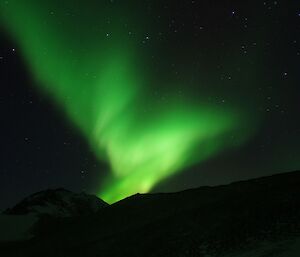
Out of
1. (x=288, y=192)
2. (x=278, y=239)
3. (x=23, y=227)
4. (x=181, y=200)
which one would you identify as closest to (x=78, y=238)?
(x=181, y=200)

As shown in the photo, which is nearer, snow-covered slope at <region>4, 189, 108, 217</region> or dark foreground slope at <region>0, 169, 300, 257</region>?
dark foreground slope at <region>0, 169, 300, 257</region>

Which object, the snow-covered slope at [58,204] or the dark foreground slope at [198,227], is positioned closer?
the dark foreground slope at [198,227]

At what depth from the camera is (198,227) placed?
2852 centimetres

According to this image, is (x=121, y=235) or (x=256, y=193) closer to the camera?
(x=256, y=193)

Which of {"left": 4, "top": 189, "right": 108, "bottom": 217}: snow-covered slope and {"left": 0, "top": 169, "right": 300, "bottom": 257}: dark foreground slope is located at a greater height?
{"left": 4, "top": 189, "right": 108, "bottom": 217}: snow-covered slope

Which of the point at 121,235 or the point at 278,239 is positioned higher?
the point at 121,235

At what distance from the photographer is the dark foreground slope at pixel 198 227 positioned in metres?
22.1

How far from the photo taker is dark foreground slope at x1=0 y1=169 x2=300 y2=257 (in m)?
22.1

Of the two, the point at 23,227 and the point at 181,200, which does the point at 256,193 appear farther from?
the point at 23,227

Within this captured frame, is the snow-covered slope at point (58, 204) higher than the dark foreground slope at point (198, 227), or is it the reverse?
the snow-covered slope at point (58, 204)

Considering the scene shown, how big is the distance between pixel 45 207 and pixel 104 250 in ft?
269

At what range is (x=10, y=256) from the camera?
45312 millimetres

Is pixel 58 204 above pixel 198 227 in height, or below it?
above

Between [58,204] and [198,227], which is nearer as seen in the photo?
[198,227]
